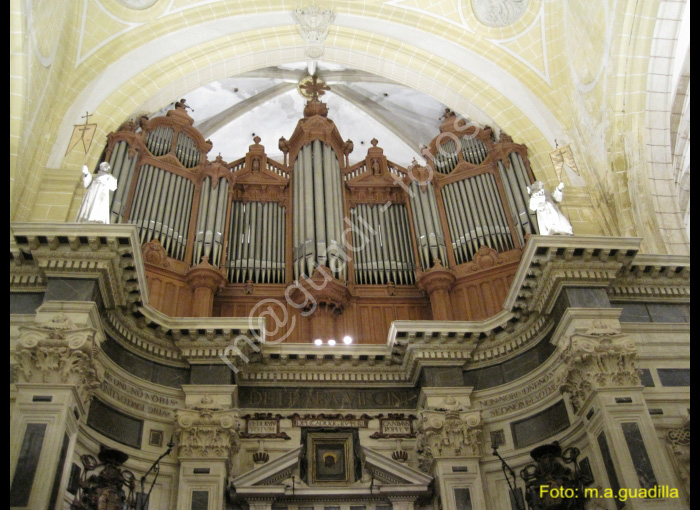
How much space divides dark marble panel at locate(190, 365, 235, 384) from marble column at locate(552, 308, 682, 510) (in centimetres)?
494

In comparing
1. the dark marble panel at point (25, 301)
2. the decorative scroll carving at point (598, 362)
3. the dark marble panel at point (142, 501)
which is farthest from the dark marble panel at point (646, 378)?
the dark marble panel at point (25, 301)

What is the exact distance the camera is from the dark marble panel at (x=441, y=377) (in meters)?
11.2

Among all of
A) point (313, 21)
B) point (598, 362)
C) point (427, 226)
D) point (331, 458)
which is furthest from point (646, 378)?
point (313, 21)

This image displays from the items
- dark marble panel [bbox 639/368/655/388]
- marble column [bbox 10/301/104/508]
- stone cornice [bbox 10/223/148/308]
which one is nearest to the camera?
marble column [bbox 10/301/104/508]

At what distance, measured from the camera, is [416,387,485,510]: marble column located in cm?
1018

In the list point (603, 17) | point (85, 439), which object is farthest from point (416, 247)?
point (85, 439)

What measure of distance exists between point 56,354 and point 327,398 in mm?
4462

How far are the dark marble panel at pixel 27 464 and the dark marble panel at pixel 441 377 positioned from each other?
5.65 m

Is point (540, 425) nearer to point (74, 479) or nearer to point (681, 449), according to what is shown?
point (681, 449)

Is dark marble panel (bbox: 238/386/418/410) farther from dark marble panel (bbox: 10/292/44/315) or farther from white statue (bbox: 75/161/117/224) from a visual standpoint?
white statue (bbox: 75/161/117/224)

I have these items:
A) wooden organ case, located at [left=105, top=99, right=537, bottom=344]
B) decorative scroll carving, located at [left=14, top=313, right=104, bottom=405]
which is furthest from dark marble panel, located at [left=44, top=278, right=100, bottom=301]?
wooden organ case, located at [left=105, top=99, right=537, bottom=344]

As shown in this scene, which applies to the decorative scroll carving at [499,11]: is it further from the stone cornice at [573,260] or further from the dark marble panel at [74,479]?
the dark marble panel at [74,479]

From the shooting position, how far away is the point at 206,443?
10156mm

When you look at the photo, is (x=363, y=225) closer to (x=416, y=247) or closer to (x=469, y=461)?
(x=416, y=247)
